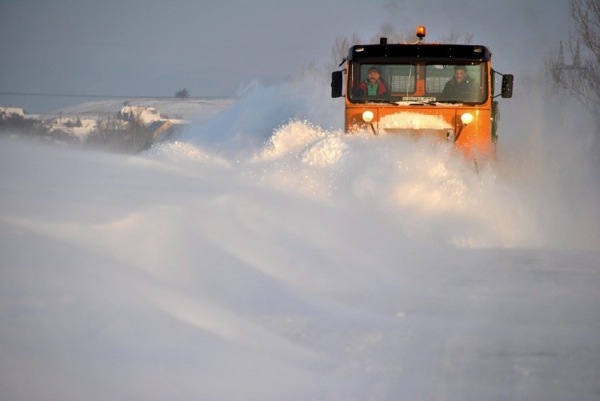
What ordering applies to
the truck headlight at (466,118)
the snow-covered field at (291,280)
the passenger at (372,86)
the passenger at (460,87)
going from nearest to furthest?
the snow-covered field at (291,280) < the truck headlight at (466,118) < the passenger at (460,87) < the passenger at (372,86)

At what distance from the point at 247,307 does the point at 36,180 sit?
233 centimetres

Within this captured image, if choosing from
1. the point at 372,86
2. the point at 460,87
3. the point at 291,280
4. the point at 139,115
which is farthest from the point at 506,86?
the point at 139,115

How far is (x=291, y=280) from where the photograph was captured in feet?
22.4

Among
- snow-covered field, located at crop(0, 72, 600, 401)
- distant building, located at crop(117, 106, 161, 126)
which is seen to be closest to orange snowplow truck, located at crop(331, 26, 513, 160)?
snow-covered field, located at crop(0, 72, 600, 401)

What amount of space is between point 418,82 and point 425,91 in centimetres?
17

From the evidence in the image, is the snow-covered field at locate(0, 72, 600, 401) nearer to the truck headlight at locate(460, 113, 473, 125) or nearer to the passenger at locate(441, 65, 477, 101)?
the truck headlight at locate(460, 113, 473, 125)

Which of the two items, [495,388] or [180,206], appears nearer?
[495,388]

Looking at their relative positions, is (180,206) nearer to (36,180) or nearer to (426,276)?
(36,180)

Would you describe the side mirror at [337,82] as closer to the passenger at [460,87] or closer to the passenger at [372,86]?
the passenger at [372,86]

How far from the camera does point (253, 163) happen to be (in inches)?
443

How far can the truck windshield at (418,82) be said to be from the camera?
40.0 feet

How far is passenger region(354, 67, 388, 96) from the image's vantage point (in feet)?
40.5

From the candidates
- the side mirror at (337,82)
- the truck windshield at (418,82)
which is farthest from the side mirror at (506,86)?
the side mirror at (337,82)

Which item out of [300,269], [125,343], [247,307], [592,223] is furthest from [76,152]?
[592,223]
